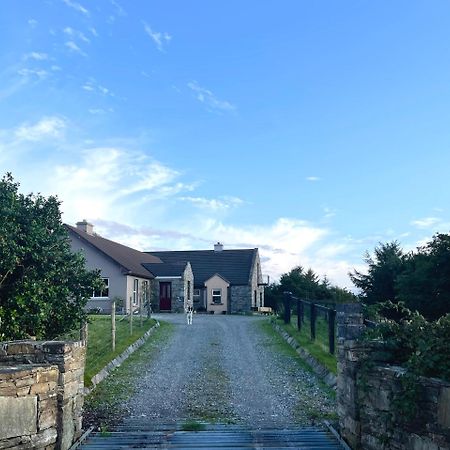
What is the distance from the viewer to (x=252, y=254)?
152ft

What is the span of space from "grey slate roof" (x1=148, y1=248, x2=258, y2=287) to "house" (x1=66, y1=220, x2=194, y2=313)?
9.91ft

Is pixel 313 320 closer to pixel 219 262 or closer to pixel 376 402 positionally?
pixel 376 402

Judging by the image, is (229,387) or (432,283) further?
(432,283)

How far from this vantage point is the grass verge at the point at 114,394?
9421 millimetres

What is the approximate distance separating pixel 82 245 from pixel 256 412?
26.2 metres

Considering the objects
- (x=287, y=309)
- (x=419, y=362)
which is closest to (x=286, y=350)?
(x=287, y=309)

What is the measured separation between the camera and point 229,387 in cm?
1213

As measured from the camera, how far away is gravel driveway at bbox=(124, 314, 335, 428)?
9.77 metres

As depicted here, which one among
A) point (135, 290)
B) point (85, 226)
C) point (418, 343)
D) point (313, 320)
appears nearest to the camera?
point (418, 343)

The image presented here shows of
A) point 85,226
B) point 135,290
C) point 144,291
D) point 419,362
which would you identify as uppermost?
point 85,226

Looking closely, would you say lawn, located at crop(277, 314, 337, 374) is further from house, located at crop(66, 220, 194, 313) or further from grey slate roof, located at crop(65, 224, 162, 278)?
grey slate roof, located at crop(65, 224, 162, 278)

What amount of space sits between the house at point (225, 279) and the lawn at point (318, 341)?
19.7m

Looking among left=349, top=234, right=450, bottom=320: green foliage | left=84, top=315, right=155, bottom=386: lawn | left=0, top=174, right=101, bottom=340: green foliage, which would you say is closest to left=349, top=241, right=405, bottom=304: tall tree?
left=349, top=234, right=450, bottom=320: green foliage

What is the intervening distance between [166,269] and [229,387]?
28.5 m
